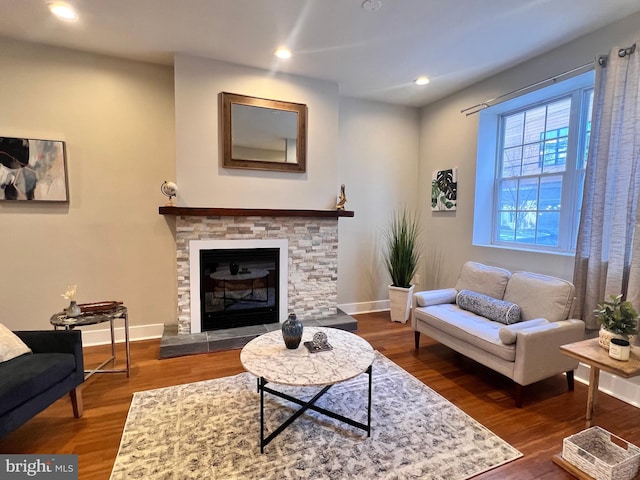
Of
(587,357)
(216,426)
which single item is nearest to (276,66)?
(216,426)

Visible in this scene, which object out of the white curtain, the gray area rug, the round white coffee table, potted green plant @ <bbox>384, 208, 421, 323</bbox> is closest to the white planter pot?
potted green plant @ <bbox>384, 208, 421, 323</bbox>

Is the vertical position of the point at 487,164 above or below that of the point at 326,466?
above

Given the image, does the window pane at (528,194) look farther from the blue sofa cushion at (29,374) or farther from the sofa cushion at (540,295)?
the blue sofa cushion at (29,374)

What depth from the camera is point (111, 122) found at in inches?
125

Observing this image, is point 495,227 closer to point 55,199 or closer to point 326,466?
point 326,466

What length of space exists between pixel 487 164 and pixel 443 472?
10.6ft

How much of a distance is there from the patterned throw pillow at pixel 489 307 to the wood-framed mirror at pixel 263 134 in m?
2.19

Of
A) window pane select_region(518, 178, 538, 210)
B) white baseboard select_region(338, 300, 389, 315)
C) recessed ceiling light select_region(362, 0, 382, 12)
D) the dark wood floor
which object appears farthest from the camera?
white baseboard select_region(338, 300, 389, 315)

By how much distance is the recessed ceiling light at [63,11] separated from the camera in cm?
231

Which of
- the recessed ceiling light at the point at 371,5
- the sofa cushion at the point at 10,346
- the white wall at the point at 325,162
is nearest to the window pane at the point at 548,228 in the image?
the white wall at the point at 325,162

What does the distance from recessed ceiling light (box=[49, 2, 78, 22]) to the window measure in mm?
3950

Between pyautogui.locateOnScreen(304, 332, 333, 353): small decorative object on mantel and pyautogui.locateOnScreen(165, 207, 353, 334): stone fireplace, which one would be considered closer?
pyautogui.locateOnScreen(304, 332, 333, 353): small decorative object on mantel

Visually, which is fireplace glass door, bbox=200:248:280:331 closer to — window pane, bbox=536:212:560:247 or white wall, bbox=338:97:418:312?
white wall, bbox=338:97:418:312

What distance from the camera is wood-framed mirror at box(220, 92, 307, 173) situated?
329cm
